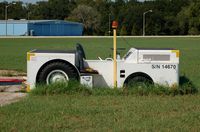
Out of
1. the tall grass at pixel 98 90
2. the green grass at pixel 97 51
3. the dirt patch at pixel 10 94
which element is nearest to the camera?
the dirt patch at pixel 10 94

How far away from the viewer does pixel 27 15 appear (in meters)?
159

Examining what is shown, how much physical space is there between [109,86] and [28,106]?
320 cm

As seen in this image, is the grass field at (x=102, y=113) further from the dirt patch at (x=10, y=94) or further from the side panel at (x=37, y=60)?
the side panel at (x=37, y=60)

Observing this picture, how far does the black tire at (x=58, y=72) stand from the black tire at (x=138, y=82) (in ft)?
4.07

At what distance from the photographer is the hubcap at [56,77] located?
11.9 meters

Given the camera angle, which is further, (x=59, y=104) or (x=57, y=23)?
(x=57, y=23)

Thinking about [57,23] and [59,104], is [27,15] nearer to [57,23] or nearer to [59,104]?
[57,23]

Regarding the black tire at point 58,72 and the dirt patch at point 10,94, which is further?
the black tire at point 58,72

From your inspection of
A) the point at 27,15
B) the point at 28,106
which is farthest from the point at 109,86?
the point at 27,15

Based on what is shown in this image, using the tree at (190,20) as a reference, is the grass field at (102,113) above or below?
below

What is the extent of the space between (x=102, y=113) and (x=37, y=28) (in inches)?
4616

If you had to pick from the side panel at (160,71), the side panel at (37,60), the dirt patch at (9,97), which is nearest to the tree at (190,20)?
the side panel at (160,71)

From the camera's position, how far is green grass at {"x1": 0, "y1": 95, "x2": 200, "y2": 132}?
7656mm

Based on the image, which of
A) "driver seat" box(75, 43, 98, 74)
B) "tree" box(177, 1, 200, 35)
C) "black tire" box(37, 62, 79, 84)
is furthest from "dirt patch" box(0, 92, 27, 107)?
"tree" box(177, 1, 200, 35)
